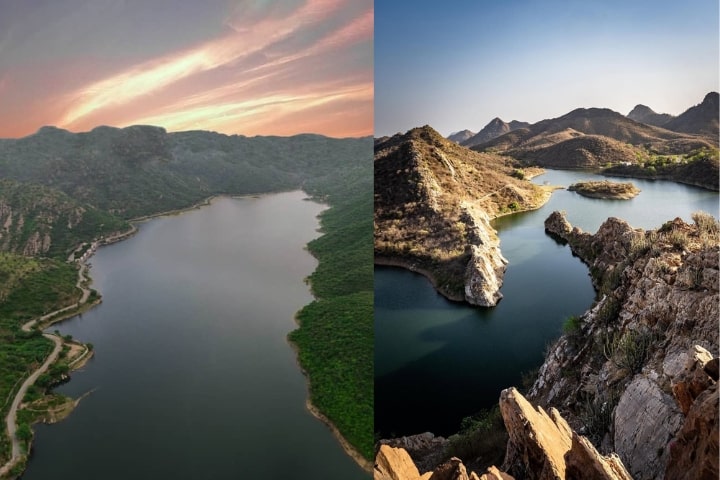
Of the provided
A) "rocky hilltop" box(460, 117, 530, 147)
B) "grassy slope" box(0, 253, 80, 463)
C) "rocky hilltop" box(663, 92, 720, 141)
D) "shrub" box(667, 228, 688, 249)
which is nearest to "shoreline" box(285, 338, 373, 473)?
"grassy slope" box(0, 253, 80, 463)

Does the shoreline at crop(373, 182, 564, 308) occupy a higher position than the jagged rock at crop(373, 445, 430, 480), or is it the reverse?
the jagged rock at crop(373, 445, 430, 480)

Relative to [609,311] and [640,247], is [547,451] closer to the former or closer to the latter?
[609,311]

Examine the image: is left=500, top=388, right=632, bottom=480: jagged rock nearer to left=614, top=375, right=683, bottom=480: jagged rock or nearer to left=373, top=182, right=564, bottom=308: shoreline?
left=614, top=375, right=683, bottom=480: jagged rock

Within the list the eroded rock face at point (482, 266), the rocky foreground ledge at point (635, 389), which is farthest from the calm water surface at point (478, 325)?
the rocky foreground ledge at point (635, 389)

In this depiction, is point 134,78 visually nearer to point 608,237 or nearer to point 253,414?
point 253,414

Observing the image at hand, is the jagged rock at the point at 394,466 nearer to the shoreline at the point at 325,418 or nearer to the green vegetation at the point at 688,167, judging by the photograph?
the shoreline at the point at 325,418

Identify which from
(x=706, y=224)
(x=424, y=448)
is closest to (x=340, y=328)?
(x=424, y=448)

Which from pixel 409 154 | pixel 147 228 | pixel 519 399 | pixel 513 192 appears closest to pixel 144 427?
pixel 147 228
